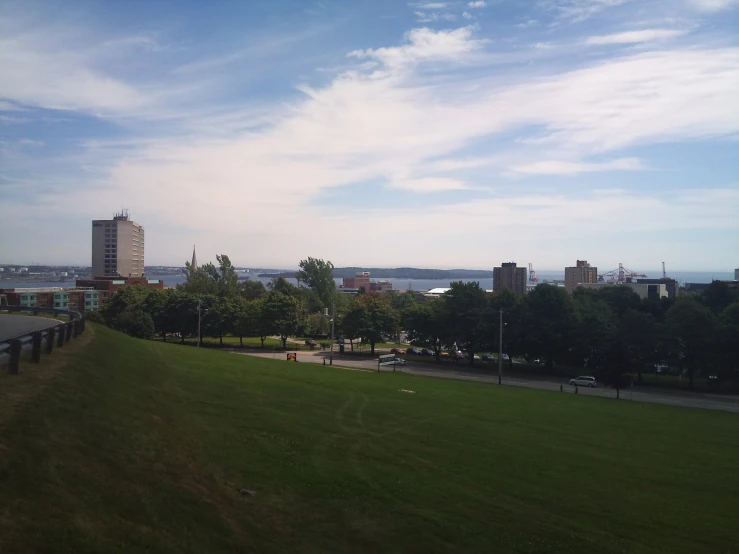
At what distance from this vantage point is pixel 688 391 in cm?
4956

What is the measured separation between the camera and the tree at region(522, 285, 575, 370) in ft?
184

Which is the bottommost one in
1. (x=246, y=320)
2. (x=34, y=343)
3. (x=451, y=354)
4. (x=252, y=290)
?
(x=451, y=354)

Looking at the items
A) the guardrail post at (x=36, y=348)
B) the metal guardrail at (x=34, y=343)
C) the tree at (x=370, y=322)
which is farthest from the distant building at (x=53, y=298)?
the guardrail post at (x=36, y=348)

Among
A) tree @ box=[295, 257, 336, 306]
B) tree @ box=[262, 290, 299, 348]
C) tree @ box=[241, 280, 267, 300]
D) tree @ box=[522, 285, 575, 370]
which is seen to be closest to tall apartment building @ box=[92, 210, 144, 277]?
tree @ box=[241, 280, 267, 300]

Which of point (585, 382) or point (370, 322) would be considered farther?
point (370, 322)

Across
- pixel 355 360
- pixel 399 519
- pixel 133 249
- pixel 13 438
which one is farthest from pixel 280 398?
pixel 133 249

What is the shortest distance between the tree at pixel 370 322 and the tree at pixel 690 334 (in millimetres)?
31024

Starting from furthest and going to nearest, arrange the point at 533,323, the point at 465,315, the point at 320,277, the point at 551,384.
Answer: the point at 320,277
the point at 465,315
the point at 533,323
the point at 551,384

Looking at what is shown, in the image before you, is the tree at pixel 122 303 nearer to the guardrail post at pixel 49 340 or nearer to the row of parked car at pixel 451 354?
the row of parked car at pixel 451 354

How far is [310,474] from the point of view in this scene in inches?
615

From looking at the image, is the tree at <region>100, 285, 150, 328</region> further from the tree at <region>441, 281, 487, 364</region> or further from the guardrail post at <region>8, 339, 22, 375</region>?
the guardrail post at <region>8, 339, 22, 375</region>

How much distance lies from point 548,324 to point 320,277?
6024 cm

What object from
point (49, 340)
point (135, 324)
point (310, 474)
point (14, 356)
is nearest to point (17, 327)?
point (49, 340)

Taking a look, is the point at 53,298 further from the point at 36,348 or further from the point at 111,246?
the point at 111,246
